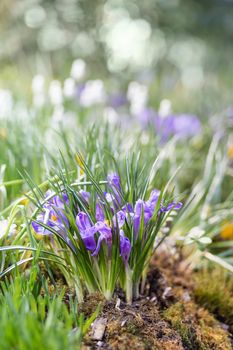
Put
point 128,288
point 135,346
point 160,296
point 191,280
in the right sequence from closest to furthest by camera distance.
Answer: point 135,346, point 128,288, point 160,296, point 191,280

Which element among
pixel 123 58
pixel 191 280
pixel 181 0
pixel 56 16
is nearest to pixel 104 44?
pixel 123 58

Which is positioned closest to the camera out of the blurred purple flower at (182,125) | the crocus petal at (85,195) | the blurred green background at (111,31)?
the crocus petal at (85,195)

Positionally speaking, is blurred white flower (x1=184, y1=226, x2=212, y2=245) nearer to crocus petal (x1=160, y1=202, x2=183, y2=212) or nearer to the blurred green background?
crocus petal (x1=160, y1=202, x2=183, y2=212)

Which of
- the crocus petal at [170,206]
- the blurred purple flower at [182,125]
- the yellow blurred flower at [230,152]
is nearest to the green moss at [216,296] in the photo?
the crocus petal at [170,206]

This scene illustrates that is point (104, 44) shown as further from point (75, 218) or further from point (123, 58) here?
point (75, 218)

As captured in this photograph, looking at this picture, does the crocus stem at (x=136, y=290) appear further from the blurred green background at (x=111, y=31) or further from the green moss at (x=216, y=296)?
the blurred green background at (x=111, y=31)

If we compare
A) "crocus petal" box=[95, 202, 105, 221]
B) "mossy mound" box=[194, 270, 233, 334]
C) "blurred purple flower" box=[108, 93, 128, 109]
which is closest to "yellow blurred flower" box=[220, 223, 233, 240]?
"mossy mound" box=[194, 270, 233, 334]
